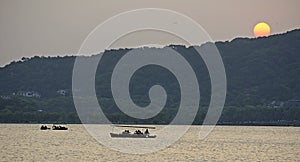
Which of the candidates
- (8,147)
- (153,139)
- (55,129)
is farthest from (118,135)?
(55,129)

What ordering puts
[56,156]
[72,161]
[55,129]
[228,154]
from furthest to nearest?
[55,129], [228,154], [56,156], [72,161]

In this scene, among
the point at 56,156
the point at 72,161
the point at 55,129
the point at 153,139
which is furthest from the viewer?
the point at 55,129

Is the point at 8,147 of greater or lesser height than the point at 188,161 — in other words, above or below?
above

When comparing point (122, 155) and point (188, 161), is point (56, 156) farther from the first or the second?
point (188, 161)

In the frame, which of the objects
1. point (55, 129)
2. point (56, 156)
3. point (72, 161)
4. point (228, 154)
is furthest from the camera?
point (55, 129)

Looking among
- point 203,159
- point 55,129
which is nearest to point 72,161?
point 203,159

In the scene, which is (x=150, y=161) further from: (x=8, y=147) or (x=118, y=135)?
(x=118, y=135)

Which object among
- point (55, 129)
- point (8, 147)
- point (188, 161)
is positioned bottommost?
point (188, 161)

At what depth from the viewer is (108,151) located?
108 meters

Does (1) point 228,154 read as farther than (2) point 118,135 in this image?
No

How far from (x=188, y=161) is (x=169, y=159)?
2.81 meters

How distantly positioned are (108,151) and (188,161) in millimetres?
16183

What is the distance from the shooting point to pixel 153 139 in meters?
144

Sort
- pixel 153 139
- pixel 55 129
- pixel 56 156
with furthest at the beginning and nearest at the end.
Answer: pixel 55 129 → pixel 153 139 → pixel 56 156
